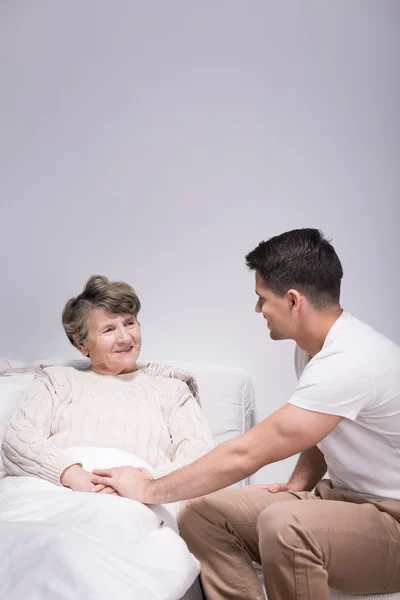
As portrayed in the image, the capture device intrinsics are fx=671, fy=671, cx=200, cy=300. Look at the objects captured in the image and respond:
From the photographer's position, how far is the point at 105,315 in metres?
2.37

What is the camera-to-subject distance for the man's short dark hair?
1749 millimetres

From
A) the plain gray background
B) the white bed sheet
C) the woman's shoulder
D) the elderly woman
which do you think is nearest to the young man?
the white bed sheet

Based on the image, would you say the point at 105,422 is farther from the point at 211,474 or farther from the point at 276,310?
the point at 276,310

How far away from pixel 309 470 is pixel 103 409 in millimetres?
696

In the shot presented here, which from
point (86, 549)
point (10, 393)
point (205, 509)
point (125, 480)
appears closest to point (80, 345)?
point (10, 393)

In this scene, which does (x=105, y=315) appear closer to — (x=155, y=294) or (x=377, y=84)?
(x=155, y=294)

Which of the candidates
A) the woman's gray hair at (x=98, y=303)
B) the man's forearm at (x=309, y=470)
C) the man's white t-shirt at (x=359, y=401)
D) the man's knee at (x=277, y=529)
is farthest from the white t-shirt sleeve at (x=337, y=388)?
the woman's gray hair at (x=98, y=303)

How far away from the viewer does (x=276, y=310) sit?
5.86 ft

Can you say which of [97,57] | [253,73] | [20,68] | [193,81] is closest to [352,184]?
[253,73]

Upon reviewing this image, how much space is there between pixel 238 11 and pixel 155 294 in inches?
48.0

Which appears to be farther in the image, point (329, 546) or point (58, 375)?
point (58, 375)

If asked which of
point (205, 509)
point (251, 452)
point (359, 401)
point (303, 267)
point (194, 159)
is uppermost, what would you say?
point (194, 159)

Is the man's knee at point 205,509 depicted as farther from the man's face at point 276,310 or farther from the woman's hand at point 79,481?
the man's face at point 276,310

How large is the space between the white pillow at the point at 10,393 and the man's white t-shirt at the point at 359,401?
3.79ft
